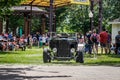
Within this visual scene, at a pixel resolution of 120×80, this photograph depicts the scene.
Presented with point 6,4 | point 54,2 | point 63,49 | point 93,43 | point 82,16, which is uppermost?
Answer: point 6,4

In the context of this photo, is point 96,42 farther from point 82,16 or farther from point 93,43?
point 82,16

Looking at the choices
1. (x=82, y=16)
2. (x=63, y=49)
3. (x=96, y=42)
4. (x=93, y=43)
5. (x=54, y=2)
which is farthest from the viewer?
(x=82, y=16)

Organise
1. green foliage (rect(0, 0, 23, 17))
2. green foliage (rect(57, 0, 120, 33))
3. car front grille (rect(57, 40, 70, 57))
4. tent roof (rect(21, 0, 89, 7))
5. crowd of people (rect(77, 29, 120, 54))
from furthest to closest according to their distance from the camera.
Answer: green foliage (rect(57, 0, 120, 33))
tent roof (rect(21, 0, 89, 7))
crowd of people (rect(77, 29, 120, 54))
green foliage (rect(0, 0, 23, 17))
car front grille (rect(57, 40, 70, 57))

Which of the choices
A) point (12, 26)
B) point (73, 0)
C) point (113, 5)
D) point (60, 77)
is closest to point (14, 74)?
point (60, 77)

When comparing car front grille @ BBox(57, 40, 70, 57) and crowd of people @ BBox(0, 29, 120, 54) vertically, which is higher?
car front grille @ BBox(57, 40, 70, 57)

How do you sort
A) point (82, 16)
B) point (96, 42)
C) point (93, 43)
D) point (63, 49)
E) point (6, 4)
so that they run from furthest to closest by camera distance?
point (82, 16) < point (96, 42) < point (93, 43) < point (6, 4) < point (63, 49)

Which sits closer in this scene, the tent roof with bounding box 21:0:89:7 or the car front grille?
the car front grille

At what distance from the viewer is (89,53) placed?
2917 centimetres

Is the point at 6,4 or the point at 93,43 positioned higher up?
the point at 6,4

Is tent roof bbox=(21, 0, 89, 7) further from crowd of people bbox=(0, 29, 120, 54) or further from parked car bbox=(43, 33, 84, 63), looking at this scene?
parked car bbox=(43, 33, 84, 63)

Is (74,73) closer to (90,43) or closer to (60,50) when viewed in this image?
(60,50)

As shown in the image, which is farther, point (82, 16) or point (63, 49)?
point (82, 16)

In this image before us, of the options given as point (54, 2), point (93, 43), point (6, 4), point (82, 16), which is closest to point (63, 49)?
point (6, 4)

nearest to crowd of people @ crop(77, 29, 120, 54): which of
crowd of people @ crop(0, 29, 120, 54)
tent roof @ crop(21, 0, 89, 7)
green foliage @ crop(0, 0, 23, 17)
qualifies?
crowd of people @ crop(0, 29, 120, 54)
